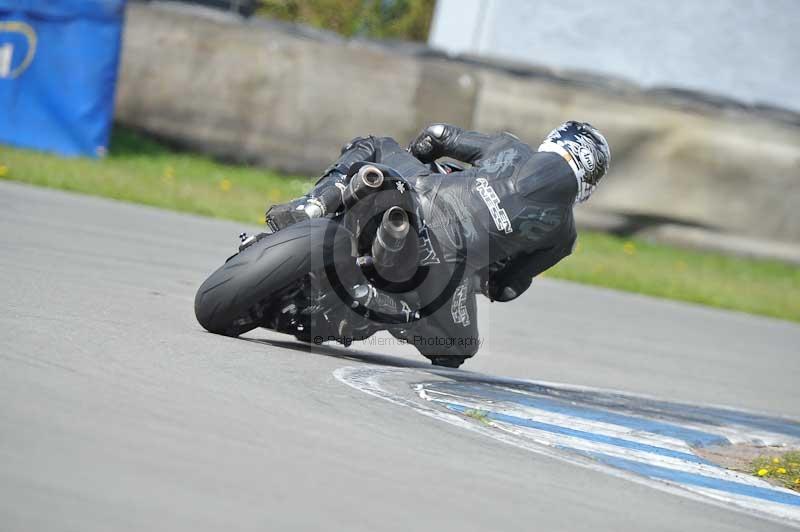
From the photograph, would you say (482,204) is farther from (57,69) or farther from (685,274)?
(57,69)

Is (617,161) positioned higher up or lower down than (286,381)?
higher up

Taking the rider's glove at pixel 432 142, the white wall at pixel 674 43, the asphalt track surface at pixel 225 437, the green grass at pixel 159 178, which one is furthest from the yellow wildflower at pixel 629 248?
the rider's glove at pixel 432 142

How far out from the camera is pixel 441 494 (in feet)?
10.9

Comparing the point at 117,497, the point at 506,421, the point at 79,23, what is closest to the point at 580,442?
the point at 506,421

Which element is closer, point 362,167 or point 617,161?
point 362,167

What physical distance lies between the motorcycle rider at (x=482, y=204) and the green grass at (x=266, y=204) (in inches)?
228

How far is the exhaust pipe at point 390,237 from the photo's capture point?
4.72 meters

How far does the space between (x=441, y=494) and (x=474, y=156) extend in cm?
239

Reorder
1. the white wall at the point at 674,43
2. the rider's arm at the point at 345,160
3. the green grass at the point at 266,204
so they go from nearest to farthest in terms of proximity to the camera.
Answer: the rider's arm at the point at 345,160 → the green grass at the point at 266,204 → the white wall at the point at 674,43

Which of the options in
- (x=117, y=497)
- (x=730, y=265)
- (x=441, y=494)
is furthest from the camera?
(x=730, y=265)

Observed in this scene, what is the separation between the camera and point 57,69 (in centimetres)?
1244

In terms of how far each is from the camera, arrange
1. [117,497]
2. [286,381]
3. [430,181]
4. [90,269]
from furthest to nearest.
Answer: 1. [90,269]
2. [430,181]
3. [286,381]
4. [117,497]

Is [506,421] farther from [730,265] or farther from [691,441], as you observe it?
[730,265]

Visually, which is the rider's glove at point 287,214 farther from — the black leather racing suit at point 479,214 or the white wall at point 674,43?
the white wall at point 674,43
